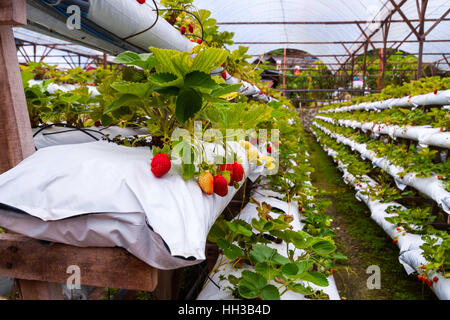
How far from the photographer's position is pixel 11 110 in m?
1.01

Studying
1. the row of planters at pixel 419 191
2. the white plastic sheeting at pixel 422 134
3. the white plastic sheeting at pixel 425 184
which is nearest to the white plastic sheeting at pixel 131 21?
the row of planters at pixel 419 191

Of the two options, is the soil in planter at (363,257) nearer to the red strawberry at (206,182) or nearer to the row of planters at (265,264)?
the row of planters at (265,264)

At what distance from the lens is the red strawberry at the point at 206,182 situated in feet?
3.32

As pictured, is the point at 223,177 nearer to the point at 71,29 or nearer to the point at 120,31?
the point at 120,31

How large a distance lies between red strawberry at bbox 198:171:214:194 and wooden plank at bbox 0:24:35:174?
0.57 m

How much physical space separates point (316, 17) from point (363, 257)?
29.5ft

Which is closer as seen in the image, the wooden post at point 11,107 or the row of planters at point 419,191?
the wooden post at point 11,107

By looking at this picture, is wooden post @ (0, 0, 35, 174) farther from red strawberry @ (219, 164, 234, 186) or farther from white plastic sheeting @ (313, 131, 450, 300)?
white plastic sheeting @ (313, 131, 450, 300)

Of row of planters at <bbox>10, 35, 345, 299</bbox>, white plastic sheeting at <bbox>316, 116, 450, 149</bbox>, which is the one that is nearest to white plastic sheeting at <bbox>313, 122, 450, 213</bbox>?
white plastic sheeting at <bbox>316, 116, 450, 149</bbox>

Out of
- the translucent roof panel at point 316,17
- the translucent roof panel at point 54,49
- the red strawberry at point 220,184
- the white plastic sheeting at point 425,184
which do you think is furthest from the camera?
the translucent roof panel at point 54,49

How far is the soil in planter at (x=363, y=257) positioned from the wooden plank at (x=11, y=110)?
1.78m

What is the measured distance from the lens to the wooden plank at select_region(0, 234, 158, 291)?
84 cm

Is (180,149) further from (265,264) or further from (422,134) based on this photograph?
(422,134)
